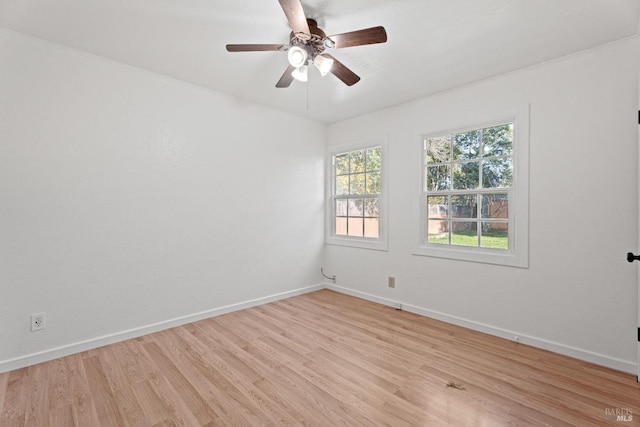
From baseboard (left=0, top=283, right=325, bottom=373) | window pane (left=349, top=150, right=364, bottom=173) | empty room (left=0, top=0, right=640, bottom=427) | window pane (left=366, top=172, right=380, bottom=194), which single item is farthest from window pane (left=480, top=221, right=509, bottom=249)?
baseboard (left=0, top=283, right=325, bottom=373)

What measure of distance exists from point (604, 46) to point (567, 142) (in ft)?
2.51

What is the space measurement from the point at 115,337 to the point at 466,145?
4.02 m

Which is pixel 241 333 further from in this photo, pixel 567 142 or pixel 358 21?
pixel 567 142

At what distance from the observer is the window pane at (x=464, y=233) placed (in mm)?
3139

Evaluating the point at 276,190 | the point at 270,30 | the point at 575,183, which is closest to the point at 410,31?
the point at 270,30

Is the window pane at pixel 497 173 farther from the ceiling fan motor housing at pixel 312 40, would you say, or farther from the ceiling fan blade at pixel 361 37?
the ceiling fan motor housing at pixel 312 40

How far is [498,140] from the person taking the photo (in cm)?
296

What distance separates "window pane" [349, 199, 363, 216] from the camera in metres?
4.26

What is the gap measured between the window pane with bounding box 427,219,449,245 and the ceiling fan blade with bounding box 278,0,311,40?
8.05 feet

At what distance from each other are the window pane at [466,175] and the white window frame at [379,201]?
86cm

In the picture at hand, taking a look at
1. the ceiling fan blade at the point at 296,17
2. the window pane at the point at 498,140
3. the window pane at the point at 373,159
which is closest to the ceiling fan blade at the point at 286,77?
the ceiling fan blade at the point at 296,17

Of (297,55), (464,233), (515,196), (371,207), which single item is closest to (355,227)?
(371,207)

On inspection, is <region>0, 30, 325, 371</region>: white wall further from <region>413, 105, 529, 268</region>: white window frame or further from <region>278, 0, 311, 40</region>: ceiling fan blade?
<region>413, 105, 529, 268</region>: white window frame

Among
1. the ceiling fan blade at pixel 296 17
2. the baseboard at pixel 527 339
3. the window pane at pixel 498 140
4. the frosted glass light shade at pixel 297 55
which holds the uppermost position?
the ceiling fan blade at pixel 296 17
